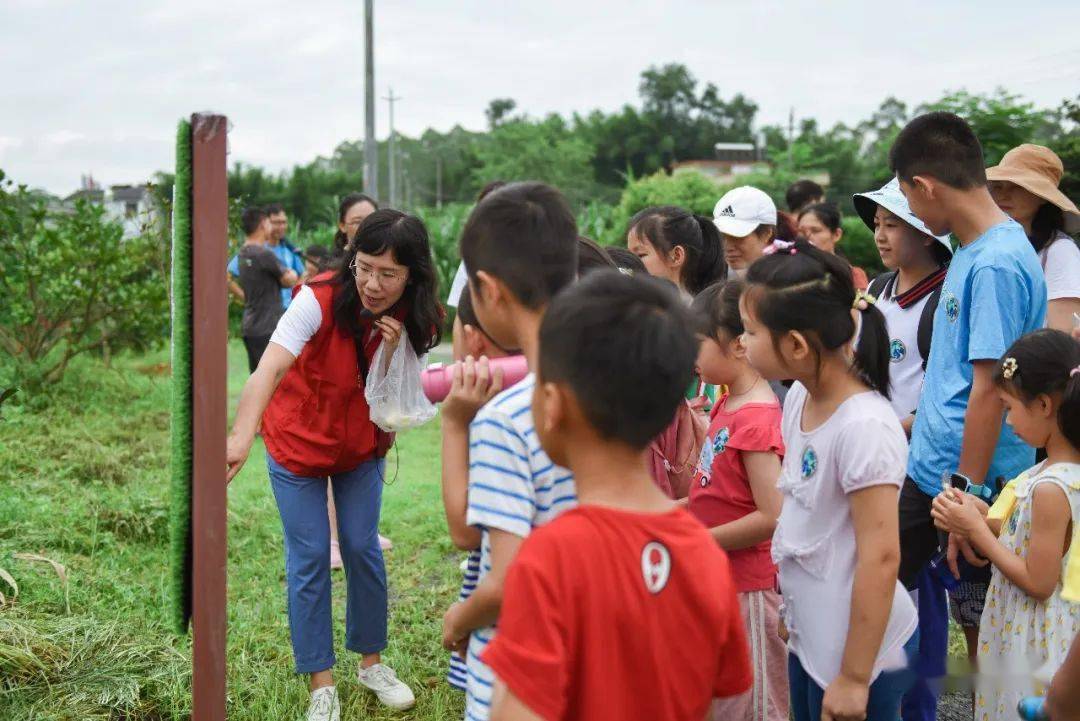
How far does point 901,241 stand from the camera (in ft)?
11.1

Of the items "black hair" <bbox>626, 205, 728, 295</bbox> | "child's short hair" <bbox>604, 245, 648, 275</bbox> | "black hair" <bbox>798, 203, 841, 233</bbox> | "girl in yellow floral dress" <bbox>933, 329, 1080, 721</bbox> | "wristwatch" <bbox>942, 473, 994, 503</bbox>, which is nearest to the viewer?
"girl in yellow floral dress" <bbox>933, 329, 1080, 721</bbox>

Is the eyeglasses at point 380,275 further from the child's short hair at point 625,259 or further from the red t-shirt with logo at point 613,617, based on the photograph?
the red t-shirt with logo at point 613,617

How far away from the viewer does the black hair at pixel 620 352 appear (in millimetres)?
1463

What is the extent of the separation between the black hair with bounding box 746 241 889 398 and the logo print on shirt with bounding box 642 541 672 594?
931 millimetres

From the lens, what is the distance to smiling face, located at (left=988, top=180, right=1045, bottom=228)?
349 centimetres

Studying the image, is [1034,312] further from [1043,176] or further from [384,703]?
[384,703]

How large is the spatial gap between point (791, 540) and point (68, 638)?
2.67 meters

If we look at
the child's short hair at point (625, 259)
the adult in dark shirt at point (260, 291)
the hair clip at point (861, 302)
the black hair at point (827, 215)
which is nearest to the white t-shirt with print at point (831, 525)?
the hair clip at point (861, 302)

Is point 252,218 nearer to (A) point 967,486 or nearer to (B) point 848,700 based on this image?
(A) point 967,486

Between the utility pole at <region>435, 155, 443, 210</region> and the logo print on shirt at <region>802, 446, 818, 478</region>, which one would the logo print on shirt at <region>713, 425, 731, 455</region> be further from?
the utility pole at <region>435, 155, 443, 210</region>

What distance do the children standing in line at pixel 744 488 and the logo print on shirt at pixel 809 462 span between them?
333mm

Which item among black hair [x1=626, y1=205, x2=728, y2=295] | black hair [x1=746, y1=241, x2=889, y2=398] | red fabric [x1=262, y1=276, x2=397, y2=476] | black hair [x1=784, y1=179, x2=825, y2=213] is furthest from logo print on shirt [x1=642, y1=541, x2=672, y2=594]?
black hair [x1=784, y1=179, x2=825, y2=213]

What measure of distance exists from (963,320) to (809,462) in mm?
894

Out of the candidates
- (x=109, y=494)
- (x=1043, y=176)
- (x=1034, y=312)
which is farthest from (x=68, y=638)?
(x=1043, y=176)
